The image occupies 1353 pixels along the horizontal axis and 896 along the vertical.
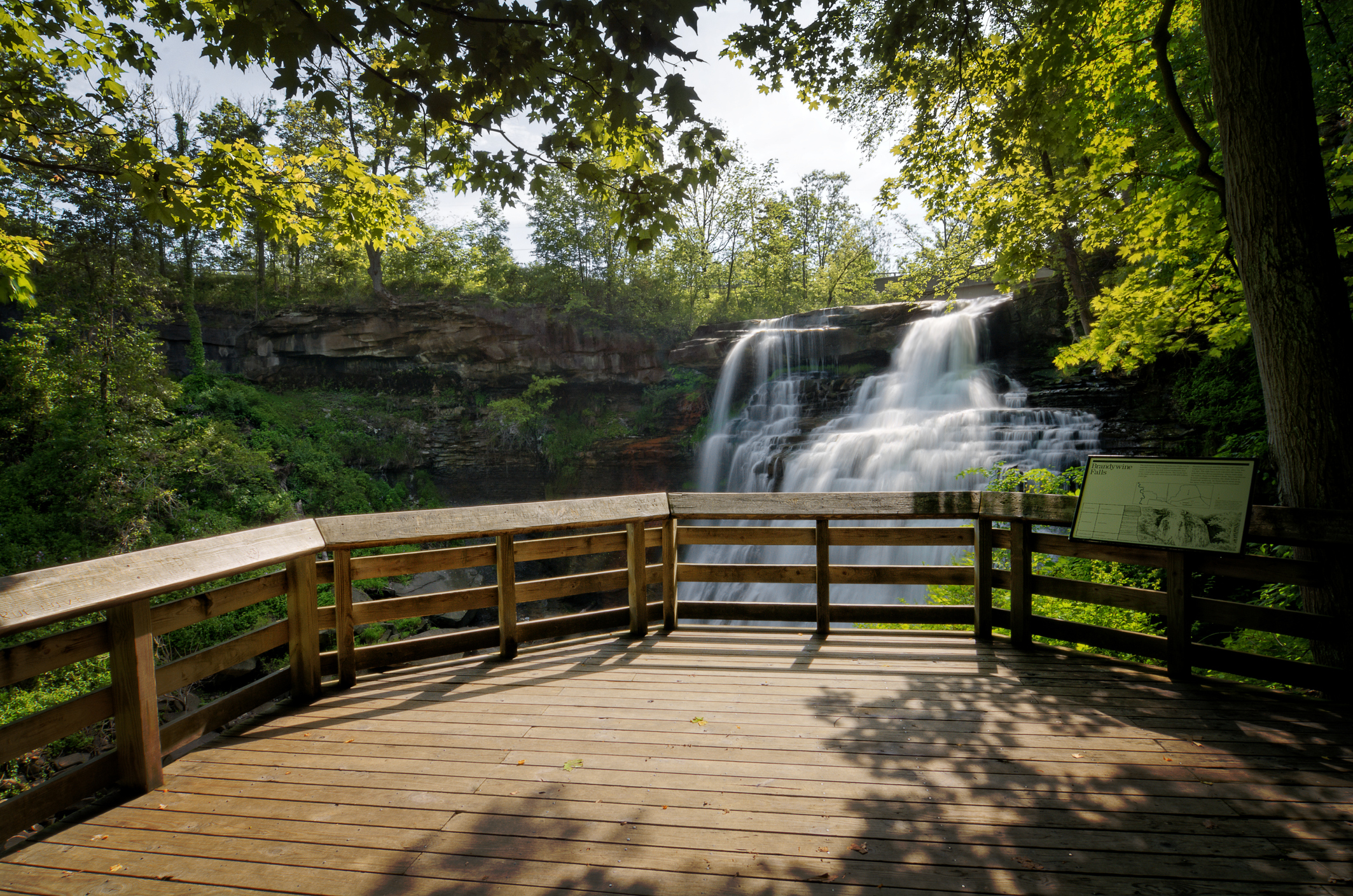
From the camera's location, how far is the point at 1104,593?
13.0ft

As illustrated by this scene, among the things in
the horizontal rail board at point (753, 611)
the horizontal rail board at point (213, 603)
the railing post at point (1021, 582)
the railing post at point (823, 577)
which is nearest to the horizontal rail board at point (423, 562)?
the horizontal rail board at point (213, 603)

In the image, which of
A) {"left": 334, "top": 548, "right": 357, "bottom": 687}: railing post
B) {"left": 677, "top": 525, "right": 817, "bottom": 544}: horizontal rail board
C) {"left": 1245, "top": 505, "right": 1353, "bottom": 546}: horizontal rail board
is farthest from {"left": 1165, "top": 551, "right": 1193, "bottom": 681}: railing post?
{"left": 334, "top": 548, "right": 357, "bottom": 687}: railing post

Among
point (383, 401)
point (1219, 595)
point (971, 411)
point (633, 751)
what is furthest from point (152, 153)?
point (383, 401)

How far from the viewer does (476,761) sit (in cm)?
283

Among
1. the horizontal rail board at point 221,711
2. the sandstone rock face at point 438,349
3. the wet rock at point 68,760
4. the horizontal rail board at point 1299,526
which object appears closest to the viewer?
the horizontal rail board at point 221,711

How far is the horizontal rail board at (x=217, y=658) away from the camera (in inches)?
109

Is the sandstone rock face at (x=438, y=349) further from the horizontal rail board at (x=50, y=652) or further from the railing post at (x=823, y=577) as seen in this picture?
the horizontal rail board at (x=50, y=652)

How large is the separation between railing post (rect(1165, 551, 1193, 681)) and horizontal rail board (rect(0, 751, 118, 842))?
16.6 feet

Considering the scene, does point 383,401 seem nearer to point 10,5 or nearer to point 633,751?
point 10,5

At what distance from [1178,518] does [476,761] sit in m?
3.87

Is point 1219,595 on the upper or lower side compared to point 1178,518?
lower

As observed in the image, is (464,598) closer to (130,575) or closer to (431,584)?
(130,575)

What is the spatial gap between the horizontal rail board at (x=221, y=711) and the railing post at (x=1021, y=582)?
15.2ft

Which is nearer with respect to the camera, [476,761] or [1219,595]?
[476,761]
